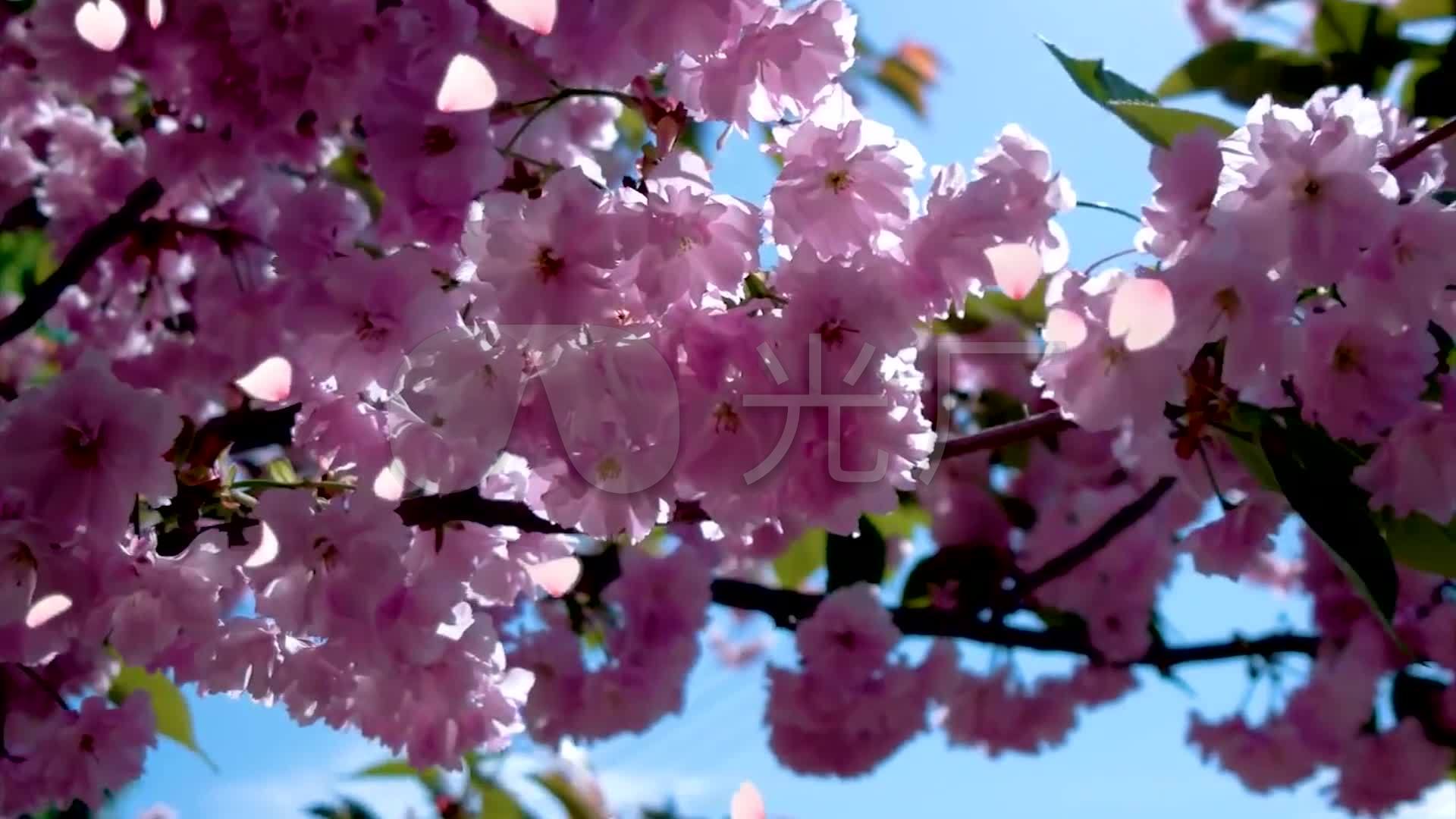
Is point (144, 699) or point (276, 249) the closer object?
point (276, 249)

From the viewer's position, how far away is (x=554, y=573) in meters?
1.02

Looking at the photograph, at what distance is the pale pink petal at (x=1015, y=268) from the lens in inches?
32.4

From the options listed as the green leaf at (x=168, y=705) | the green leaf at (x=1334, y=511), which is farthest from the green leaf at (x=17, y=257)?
the green leaf at (x=1334, y=511)

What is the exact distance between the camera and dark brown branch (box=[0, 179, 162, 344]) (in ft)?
4.13

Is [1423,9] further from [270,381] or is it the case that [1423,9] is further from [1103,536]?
[270,381]

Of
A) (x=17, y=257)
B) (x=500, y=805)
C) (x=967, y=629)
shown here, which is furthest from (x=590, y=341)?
(x=17, y=257)

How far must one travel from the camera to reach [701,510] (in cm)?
Answer: 88

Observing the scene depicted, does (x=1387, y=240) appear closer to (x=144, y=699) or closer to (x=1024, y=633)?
(x=1024, y=633)

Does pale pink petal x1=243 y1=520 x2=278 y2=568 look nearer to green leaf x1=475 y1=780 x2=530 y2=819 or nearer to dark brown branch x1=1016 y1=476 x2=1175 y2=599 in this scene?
dark brown branch x1=1016 y1=476 x2=1175 y2=599

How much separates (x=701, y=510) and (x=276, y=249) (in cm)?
54

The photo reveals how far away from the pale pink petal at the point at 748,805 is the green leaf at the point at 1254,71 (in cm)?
137

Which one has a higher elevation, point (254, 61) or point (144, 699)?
point (254, 61)

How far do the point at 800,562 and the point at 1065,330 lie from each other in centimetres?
141

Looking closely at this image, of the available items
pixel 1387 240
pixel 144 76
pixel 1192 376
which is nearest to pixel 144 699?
pixel 144 76
